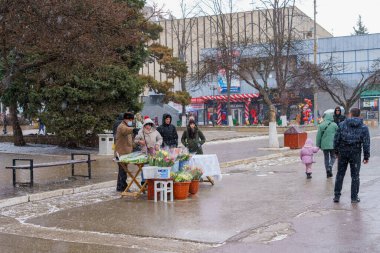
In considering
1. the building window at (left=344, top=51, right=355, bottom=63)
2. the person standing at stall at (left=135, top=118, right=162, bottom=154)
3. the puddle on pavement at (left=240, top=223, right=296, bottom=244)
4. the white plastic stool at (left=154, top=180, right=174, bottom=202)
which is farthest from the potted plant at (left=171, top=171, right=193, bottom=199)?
the building window at (left=344, top=51, right=355, bottom=63)

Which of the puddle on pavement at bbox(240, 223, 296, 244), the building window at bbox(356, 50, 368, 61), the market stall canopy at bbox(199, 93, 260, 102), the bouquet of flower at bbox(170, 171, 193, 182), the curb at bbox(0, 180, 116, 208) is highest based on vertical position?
the building window at bbox(356, 50, 368, 61)

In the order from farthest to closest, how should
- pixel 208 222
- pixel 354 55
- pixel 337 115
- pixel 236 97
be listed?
1. pixel 236 97
2. pixel 354 55
3. pixel 337 115
4. pixel 208 222

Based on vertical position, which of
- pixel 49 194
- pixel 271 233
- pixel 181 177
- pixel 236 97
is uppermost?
pixel 236 97

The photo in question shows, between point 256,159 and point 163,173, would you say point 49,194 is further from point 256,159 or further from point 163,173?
point 256,159

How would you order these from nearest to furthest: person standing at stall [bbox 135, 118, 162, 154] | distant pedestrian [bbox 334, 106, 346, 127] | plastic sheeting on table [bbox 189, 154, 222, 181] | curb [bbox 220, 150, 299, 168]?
1. person standing at stall [bbox 135, 118, 162, 154]
2. plastic sheeting on table [bbox 189, 154, 222, 181]
3. distant pedestrian [bbox 334, 106, 346, 127]
4. curb [bbox 220, 150, 299, 168]

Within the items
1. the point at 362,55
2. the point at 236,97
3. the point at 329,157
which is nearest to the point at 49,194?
the point at 329,157

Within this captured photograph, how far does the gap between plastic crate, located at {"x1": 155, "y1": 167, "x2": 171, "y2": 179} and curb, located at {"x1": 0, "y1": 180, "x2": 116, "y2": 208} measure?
2.61 m

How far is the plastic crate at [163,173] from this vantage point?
1191cm

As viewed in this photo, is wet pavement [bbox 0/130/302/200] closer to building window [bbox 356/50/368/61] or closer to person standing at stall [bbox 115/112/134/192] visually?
person standing at stall [bbox 115/112/134/192]

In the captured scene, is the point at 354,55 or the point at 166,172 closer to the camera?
the point at 166,172

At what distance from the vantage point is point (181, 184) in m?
12.1

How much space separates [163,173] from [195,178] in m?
0.93

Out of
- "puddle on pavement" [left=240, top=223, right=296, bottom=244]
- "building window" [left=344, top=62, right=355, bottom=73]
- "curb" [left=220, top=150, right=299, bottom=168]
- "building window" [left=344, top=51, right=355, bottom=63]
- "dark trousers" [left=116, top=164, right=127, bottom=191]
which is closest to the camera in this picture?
"puddle on pavement" [left=240, top=223, right=296, bottom=244]

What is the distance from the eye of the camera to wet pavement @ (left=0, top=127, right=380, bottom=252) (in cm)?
802
